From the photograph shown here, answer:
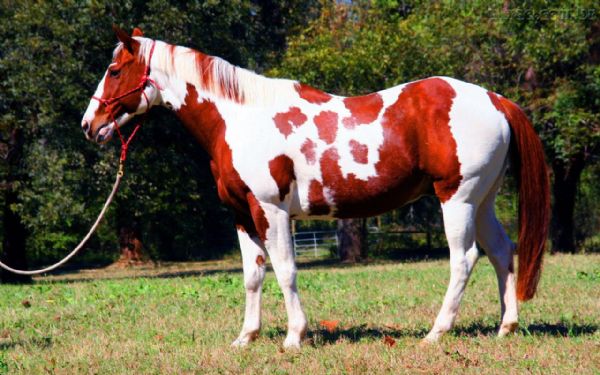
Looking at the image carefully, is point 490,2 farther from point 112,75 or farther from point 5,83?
point 112,75

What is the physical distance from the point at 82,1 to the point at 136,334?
15.4m

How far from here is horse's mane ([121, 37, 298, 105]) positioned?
7559 mm

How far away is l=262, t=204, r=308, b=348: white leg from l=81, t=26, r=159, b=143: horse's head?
5.60 feet

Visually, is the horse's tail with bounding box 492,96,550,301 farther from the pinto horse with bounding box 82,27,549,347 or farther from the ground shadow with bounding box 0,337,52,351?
the ground shadow with bounding box 0,337,52,351

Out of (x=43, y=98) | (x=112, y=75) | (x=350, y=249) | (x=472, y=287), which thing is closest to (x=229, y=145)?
(x=112, y=75)

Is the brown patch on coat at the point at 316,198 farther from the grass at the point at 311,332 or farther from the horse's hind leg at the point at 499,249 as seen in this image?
the horse's hind leg at the point at 499,249

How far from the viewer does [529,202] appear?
7.39 metres

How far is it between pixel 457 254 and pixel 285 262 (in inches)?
60.5

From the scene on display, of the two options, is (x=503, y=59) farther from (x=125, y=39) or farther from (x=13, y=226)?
(x=125, y=39)

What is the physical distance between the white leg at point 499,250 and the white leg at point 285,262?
188cm

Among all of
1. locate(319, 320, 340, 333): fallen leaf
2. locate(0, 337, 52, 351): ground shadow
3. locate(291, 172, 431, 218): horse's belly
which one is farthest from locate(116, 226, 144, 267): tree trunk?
locate(291, 172, 431, 218): horse's belly

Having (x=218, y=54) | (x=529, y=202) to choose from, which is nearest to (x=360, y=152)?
(x=529, y=202)

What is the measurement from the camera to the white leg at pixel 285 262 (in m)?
7.20

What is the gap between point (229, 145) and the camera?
7371 mm
